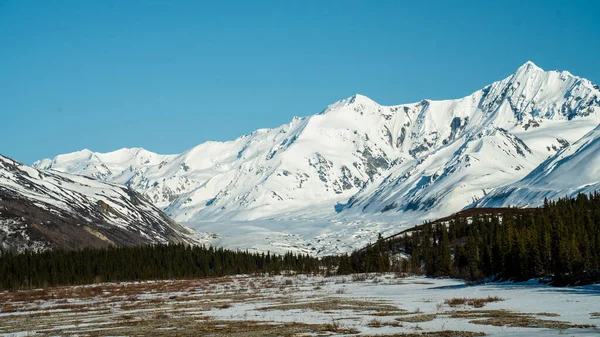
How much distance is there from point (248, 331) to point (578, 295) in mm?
30184

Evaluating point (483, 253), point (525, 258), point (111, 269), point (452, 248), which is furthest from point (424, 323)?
point (111, 269)

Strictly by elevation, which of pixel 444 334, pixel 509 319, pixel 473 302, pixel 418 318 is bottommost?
pixel 444 334

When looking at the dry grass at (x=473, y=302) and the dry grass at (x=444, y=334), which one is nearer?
the dry grass at (x=444, y=334)

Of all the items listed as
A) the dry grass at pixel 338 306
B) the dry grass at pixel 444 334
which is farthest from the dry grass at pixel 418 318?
the dry grass at pixel 338 306

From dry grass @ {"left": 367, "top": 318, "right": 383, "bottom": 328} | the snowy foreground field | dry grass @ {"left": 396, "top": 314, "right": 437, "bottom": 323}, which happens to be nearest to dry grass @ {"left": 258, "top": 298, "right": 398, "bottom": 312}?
the snowy foreground field

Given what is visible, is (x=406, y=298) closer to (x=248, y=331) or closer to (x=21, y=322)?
(x=248, y=331)

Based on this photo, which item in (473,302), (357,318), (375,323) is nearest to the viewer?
(375,323)

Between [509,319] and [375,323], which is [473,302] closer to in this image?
[509,319]

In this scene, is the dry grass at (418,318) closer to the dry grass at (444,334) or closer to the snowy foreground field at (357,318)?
the snowy foreground field at (357,318)

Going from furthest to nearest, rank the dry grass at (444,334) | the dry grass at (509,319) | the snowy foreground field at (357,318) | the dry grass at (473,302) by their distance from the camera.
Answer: the dry grass at (473,302) → the snowy foreground field at (357,318) → the dry grass at (509,319) → the dry grass at (444,334)

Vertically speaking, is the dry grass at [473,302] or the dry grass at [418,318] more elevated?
the dry grass at [473,302]

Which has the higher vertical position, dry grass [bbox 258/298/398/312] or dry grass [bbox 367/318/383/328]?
dry grass [bbox 258/298/398/312]

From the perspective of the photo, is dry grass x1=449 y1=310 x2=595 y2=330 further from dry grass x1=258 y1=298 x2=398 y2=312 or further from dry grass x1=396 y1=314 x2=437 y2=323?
dry grass x1=258 y1=298 x2=398 y2=312

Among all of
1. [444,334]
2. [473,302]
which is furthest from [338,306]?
[444,334]
